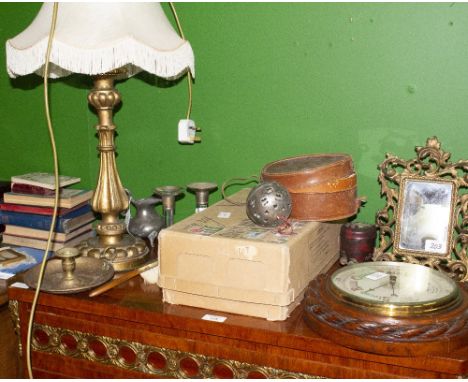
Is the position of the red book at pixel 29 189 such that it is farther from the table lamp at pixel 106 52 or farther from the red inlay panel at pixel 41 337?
the red inlay panel at pixel 41 337

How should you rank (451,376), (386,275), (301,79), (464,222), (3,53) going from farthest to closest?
(3,53), (301,79), (464,222), (386,275), (451,376)

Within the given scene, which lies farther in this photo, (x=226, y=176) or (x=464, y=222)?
(x=226, y=176)

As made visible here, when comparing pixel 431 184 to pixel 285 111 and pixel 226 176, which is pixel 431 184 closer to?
pixel 285 111

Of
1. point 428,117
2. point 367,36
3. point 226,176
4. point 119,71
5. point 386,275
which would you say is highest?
point 367,36

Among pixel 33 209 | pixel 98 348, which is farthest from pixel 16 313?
pixel 33 209

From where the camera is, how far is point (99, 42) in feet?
4.28

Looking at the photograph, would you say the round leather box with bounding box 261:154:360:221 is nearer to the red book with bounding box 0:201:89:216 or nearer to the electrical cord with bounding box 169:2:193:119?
the electrical cord with bounding box 169:2:193:119

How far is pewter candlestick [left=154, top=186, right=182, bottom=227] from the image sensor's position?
1683 mm

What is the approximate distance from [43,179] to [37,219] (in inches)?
5.2

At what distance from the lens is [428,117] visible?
61.5 inches

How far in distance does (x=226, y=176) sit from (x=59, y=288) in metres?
0.64

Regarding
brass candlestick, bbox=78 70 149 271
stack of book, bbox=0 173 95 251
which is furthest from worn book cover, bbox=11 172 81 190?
brass candlestick, bbox=78 70 149 271

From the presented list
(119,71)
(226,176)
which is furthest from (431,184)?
(119,71)

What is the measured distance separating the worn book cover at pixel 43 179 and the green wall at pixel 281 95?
6cm
